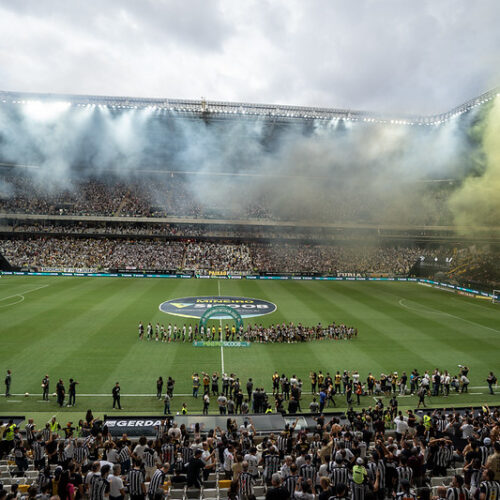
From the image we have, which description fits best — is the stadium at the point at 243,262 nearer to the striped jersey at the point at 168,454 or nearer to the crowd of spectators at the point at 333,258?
the crowd of spectators at the point at 333,258

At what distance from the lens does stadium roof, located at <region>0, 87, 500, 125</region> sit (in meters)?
44.8

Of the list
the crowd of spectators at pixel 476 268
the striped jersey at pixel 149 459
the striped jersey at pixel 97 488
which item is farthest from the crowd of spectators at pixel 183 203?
the striped jersey at pixel 97 488

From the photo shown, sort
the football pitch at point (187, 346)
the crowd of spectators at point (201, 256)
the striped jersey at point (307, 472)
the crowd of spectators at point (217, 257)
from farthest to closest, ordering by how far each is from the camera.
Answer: the crowd of spectators at point (217, 257)
the crowd of spectators at point (201, 256)
the football pitch at point (187, 346)
the striped jersey at point (307, 472)

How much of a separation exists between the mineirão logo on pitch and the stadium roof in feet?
78.4

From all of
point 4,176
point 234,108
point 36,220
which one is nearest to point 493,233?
point 234,108

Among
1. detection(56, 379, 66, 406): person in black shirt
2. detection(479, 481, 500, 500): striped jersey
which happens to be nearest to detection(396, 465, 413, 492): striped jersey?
detection(479, 481, 500, 500): striped jersey

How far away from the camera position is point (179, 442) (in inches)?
336

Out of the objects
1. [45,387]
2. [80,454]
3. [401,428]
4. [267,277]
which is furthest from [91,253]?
[401,428]

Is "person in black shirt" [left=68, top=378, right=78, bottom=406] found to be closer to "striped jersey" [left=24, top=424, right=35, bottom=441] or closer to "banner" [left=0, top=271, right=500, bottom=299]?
"striped jersey" [left=24, top=424, right=35, bottom=441]

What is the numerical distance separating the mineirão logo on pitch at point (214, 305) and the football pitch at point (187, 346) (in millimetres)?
988

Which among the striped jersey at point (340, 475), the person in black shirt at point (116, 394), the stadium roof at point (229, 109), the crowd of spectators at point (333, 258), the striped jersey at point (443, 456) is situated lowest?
the striped jersey at point (443, 456)

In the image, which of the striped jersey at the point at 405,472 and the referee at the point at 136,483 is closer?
the referee at the point at 136,483

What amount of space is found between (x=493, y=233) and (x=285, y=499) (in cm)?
4981

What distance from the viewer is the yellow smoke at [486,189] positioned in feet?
98.9
